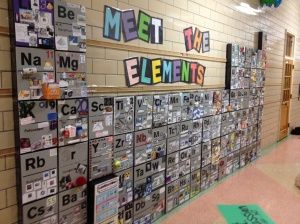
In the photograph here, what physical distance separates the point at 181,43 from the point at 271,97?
10.4 ft

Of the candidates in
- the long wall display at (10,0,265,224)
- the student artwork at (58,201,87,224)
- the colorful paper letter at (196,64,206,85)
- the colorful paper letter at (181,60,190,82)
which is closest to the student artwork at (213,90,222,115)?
the long wall display at (10,0,265,224)

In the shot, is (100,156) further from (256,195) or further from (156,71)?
(256,195)

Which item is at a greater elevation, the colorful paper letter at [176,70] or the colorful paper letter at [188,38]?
the colorful paper letter at [188,38]

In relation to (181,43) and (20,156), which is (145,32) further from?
(20,156)

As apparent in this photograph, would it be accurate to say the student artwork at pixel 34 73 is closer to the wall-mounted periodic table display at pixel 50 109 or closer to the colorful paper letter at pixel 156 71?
the wall-mounted periodic table display at pixel 50 109

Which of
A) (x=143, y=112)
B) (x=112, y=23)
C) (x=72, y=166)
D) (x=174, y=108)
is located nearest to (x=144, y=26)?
(x=112, y=23)

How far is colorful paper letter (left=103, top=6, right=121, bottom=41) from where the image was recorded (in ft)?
7.09

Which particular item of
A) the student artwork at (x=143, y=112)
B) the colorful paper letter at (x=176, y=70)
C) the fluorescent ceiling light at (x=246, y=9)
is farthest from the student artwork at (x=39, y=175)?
the fluorescent ceiling light at (x=246, y=9)

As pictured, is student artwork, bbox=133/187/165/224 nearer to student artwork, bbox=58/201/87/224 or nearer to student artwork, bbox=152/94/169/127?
student artwork, bbox=58/201/87/224

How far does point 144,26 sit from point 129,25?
0.61 ft

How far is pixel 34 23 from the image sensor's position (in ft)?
5.56

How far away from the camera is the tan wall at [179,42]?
1696 millimetres

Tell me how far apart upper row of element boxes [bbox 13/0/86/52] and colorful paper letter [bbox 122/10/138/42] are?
1.36 feet

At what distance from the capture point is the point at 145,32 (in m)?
2.50
